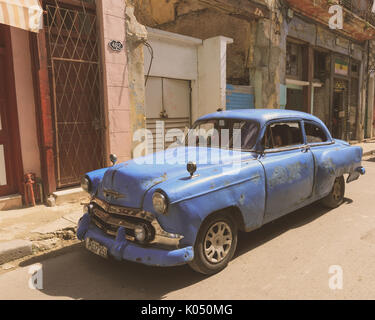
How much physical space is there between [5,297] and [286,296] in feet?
8.70

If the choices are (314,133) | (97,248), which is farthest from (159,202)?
(314,133)

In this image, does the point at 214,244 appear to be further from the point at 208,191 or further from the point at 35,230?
the point at 35,230

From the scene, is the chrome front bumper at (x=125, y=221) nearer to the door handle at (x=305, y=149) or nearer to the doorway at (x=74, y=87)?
the door handle at (x=305, y=149)

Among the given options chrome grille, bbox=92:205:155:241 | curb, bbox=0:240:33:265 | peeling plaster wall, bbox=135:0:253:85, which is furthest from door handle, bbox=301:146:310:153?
peeling plaster wall, bbox=135:0:253:85

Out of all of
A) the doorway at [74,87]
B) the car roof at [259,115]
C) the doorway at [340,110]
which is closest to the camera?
the car roof at [259,115]

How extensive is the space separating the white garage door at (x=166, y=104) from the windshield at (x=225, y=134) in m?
4.00

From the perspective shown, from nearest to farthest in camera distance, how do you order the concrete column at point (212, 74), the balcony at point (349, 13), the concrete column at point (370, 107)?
1. the concrete column at point (212, 74)
2. the balcony at point (349, 13)
3. the concrete column at point (370, 107)

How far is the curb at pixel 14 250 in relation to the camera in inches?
157

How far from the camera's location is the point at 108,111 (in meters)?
6.71

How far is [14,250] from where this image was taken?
4.06 m

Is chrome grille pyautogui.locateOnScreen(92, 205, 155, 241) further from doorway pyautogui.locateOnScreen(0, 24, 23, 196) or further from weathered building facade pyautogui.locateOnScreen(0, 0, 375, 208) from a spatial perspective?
doorway pyautogui.locateOnScreen(0, 24, 23, 196)

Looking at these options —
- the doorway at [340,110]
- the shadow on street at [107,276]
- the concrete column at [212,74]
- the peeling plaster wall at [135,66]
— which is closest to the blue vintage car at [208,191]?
the shadow on street at [107,276]

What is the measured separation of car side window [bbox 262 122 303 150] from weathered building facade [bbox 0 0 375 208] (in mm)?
3585

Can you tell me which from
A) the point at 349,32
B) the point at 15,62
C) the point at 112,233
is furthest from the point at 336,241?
the point at 349,32
